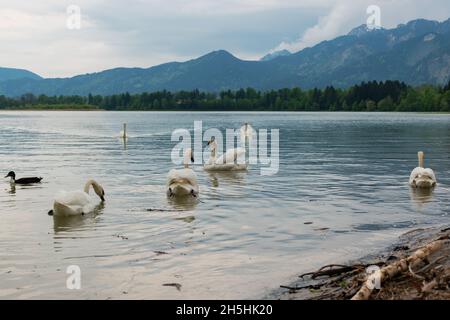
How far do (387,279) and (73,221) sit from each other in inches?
372

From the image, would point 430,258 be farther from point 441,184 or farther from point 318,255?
point 441,184

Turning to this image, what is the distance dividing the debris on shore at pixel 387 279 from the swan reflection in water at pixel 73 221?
6814 millimetres

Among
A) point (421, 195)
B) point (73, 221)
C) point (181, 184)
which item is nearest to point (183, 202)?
point (181, 184)

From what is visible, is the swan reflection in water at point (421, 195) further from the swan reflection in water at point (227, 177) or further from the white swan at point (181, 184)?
the white swan at point (181, 184)

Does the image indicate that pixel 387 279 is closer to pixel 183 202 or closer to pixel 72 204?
pixel 72 204

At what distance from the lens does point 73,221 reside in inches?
624

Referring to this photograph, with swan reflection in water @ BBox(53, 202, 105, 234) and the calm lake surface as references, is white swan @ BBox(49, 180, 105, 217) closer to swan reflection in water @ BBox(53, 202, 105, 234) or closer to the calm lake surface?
swan reflection in water @ BBox(53, 202, 105, 234)

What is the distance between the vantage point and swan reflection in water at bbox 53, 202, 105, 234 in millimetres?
15000

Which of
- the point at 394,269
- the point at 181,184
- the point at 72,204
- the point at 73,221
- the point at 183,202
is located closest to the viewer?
the point at 394,269

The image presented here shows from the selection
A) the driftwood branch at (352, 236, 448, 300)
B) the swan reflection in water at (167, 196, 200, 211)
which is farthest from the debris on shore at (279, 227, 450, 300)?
the swan reflection in water at (167, 196, 200, 211)

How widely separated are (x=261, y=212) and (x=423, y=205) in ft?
17.6

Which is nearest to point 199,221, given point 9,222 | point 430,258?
point 9,222

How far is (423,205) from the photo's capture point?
1870 centimetres

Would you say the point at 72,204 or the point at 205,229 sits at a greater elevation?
the point at 72,204
